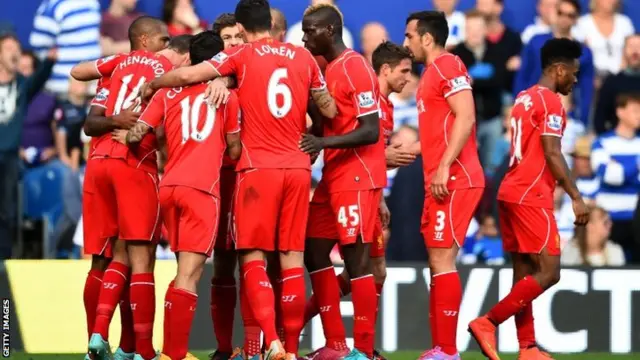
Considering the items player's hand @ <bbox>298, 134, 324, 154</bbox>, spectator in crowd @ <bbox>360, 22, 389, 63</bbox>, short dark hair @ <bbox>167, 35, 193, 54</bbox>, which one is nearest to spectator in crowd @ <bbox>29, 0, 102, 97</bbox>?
spectator in crowd @ <bbox>360, 22, 389, 63</bbox>

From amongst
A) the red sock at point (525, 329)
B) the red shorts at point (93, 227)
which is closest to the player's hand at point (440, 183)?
the red sock at point (525, 329)

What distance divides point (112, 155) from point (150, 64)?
740 millimetres

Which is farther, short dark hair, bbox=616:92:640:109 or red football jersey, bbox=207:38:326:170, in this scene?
short dark hair, bbox=616:92:640:109

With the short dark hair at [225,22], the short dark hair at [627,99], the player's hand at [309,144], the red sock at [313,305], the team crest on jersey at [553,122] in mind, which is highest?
the short dark hair at [225,22]

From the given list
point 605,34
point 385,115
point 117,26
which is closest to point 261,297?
point 385,115

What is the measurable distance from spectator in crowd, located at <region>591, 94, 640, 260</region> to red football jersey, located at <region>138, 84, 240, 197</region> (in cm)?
650

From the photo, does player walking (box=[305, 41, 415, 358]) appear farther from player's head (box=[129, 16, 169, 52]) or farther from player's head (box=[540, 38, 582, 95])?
player's head (box=[129, 16, 169, 52])

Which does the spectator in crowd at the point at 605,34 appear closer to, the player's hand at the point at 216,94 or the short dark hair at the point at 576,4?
the short dark hair at the point at 576,4

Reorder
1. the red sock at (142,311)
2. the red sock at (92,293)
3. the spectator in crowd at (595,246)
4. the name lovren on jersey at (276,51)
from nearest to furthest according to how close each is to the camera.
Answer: the name lovren on jersey at (276,51)
the red sock at (142,311)
the red sock at (92,293)
the spectator in crowd at (595,246)

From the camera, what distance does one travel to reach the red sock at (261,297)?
32.6ft

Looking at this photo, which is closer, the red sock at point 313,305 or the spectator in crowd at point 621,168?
the red sock at point 313,305

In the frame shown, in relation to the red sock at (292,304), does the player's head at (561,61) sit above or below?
above

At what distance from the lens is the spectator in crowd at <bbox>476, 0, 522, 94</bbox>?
15898mm

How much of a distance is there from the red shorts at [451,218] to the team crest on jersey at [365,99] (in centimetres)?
92
